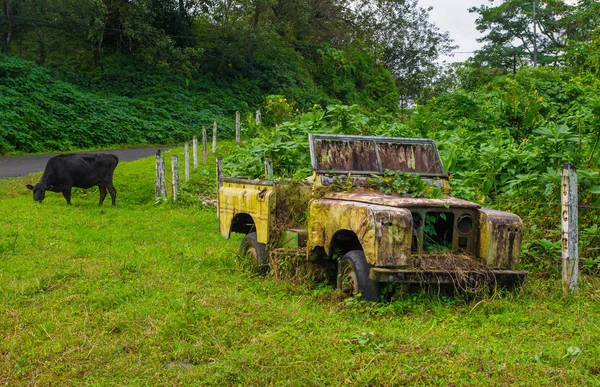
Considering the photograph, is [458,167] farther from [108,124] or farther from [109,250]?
[108,124]

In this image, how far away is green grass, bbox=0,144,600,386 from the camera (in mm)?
4527

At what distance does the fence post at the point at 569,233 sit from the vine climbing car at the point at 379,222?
722mm

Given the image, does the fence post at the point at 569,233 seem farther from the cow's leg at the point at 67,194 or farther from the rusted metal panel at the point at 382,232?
the cow's leg at the point at 67,194

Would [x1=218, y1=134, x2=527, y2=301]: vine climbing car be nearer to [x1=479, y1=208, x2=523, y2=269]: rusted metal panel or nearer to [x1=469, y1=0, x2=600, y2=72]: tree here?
[x1=479, y1=208, x2=523, y2=269]: rusted metal panel

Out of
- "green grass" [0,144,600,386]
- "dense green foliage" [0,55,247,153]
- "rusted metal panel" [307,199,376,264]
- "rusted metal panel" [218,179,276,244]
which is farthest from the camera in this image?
"dense green foliage" [0,55,247,153]

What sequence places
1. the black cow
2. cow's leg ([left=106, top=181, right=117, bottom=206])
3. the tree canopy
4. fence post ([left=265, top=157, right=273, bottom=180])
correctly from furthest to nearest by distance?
the tree canopy → cow's leg ([left=106, top=181, right=117, bottom=206]) → the black cow → fence post ([left=265, top=157, right=273, bottom=180])

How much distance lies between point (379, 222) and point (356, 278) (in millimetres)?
712

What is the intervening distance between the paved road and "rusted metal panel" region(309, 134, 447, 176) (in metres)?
13.5

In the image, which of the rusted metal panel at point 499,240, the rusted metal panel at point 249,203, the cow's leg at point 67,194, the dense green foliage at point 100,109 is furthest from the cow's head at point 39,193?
the rusted metal panel at point 499,240

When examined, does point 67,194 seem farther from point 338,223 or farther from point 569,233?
point 569,233

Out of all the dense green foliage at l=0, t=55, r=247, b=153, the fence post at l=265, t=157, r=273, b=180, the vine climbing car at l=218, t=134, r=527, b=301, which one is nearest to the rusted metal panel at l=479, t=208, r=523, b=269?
the vine climbing car at l=218, t=134, r=527, b=301

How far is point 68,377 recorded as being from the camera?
185 inches


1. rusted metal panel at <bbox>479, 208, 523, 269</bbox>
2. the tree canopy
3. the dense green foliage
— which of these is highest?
the tree canopy

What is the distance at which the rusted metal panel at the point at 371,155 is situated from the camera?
756 cm
